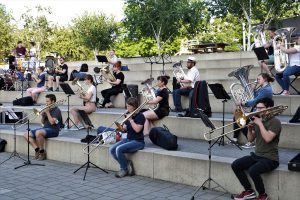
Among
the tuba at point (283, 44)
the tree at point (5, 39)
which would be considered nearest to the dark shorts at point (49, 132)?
the tuba at point (283, 44)

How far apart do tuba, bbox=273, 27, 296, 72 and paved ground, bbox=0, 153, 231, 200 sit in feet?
17.1

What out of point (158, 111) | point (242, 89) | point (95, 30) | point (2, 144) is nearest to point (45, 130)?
point (2, 144)

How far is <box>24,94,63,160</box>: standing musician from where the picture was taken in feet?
33.9

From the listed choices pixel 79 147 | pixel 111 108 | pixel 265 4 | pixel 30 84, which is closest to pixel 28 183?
pixel 79 147

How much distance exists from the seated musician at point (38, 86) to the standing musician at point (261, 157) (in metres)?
11.0

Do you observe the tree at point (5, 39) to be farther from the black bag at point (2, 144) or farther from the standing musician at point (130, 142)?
the standing musician at point (130, 142)

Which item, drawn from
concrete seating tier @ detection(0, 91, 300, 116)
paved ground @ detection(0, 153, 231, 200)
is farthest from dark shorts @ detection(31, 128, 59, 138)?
concrete seating tier @ detection(0, 91, 300, 116)

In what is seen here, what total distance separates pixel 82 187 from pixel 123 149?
1158 millimetres

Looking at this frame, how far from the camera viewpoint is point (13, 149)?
11.4 meters

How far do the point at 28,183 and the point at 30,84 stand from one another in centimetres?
1134

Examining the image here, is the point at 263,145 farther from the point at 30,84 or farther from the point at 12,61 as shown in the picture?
the point at 12,61

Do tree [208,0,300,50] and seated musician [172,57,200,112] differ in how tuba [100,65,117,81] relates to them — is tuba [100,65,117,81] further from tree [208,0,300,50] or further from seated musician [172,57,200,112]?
tree [208,0,300,50]

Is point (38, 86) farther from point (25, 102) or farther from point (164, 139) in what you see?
point (164, 139)

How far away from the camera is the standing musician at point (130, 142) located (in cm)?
841
